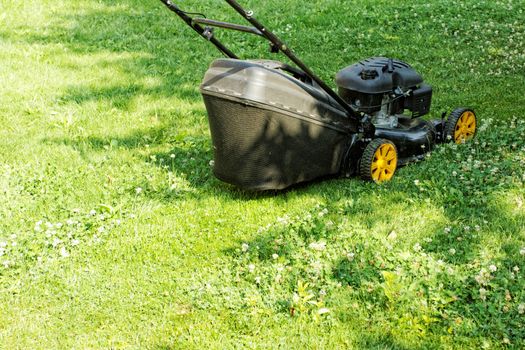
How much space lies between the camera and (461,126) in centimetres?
586

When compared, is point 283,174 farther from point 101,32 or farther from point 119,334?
point 101,32

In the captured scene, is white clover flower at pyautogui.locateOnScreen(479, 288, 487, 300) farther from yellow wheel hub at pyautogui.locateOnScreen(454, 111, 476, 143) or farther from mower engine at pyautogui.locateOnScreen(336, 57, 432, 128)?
yellow wheel hub at pyautogui.locateOnScreen(454, 111, 476, 143)

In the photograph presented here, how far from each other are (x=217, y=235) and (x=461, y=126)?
2.62 metres

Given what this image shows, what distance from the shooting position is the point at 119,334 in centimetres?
357

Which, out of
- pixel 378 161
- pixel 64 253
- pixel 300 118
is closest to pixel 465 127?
pixel 378 161

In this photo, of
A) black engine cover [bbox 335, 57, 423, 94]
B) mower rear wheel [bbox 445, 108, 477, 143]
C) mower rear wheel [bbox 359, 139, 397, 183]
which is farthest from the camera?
mower rear wheel [bbox 445, 108, 477, 143]

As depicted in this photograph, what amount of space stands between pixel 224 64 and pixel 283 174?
857mm

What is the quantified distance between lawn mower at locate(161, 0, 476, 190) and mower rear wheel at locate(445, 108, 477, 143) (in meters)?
0.24

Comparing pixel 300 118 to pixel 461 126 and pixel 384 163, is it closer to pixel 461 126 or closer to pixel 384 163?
pixel 384 163

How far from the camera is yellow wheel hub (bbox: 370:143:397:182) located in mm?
5066

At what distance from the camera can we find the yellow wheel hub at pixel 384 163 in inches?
199

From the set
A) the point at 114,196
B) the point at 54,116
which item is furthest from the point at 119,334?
the point at 54,116

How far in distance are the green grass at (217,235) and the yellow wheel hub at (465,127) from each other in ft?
0.40

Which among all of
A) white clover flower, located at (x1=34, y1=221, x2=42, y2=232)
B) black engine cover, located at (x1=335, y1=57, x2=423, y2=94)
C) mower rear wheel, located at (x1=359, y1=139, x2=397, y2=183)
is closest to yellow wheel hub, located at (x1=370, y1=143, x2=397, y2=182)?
mower rear wheel, located at (x1=359, y1=139, x2=397, y2=183)
